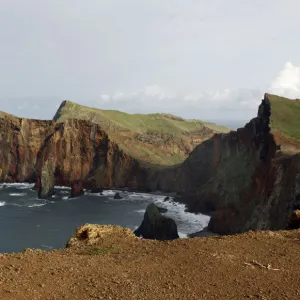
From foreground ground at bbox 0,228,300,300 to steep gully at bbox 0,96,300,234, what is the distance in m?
49.2

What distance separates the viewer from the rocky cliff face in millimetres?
133625

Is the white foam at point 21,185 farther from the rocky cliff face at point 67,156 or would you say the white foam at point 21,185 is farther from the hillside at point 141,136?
the hillside at point 141,136

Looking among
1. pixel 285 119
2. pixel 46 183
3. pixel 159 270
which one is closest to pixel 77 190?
pixel 46 183

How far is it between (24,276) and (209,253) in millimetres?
8980

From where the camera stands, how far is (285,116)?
79.2m

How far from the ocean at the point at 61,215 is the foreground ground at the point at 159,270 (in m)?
49.9

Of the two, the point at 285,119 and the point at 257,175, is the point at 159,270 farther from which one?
the point at 285,119

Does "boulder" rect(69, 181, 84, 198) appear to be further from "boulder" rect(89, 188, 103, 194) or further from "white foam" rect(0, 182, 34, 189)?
"white foam" rect(0, 182, 34, 189)

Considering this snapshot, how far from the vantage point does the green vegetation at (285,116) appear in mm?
73731

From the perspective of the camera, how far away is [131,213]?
318 ft

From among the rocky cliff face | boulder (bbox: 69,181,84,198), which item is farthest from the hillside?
boulder (bbox: 69,181,84,198)

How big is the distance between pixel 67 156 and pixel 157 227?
68841mm

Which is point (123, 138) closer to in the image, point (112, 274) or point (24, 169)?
point (24, 169)

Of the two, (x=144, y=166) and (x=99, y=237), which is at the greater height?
(x=144, y=166)
